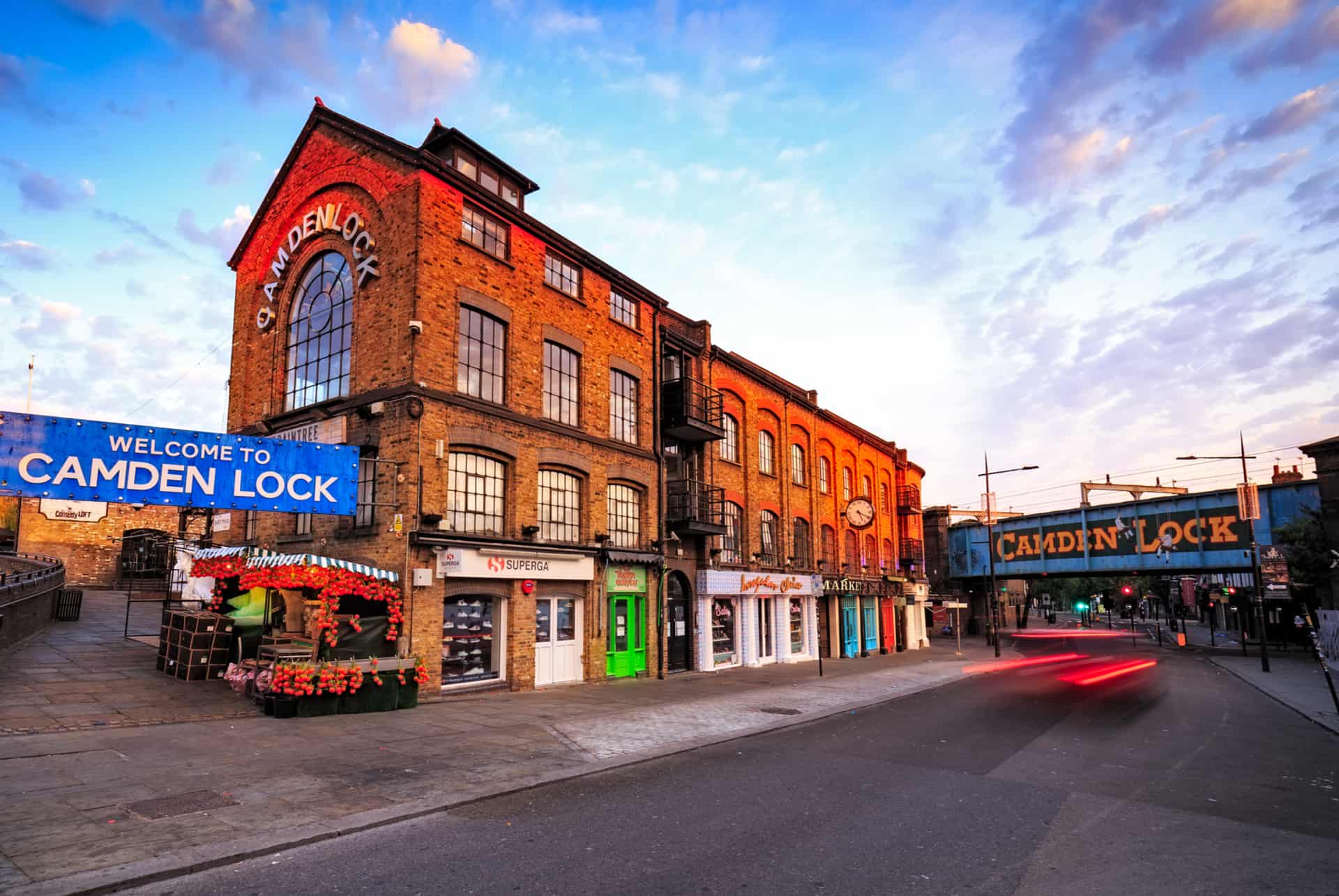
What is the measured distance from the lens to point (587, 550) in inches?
751

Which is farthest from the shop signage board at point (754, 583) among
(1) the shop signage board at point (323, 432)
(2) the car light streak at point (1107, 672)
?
(1) the shop signage board at point (323, 432)

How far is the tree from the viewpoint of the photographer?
30.8 metres

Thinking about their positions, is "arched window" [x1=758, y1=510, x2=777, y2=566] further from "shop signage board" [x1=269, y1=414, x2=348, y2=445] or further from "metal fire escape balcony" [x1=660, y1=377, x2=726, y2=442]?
"shop signage board" [x1=269, y1=414, x2=348, y2=445]

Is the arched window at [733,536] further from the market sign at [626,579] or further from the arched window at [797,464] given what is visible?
the market sign at [626,579]

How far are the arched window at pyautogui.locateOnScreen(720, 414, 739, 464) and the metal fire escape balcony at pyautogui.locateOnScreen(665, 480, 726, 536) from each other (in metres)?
2.14

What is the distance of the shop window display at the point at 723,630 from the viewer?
2486cm

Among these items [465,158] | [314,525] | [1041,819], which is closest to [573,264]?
[465,158]

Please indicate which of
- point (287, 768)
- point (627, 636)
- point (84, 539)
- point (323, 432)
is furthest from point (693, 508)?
point (84, 539)

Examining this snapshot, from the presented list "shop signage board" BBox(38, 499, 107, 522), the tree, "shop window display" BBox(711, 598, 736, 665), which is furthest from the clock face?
"shop signage board" BBox(38, 499, 107, 522)

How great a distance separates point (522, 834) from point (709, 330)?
800 inches

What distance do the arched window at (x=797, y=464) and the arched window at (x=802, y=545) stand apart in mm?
1678

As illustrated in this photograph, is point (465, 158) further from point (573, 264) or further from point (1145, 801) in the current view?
point (1145, 801)

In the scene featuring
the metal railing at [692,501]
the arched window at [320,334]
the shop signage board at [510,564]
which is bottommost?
the shop signage board at [510,564]

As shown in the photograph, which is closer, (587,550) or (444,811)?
(444,811)
